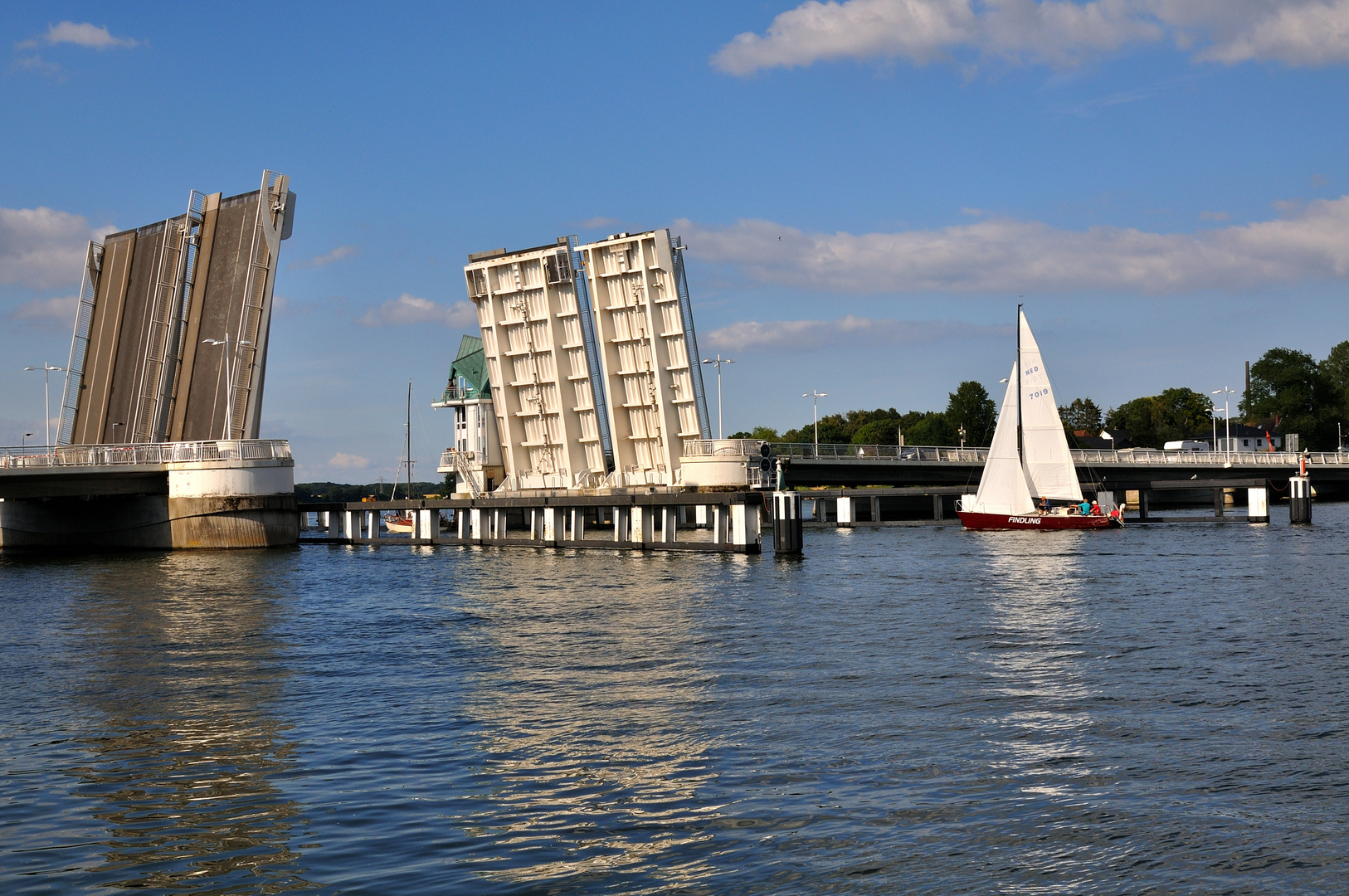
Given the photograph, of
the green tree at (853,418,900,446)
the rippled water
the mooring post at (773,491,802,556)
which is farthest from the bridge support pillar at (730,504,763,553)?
the green tree at (853,418,900,446)

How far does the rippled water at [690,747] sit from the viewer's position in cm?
780

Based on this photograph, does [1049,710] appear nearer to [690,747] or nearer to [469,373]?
[690,747]

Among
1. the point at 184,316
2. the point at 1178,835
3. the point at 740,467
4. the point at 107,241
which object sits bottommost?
the point at 1178,835

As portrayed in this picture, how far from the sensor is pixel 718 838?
8289 millimetres

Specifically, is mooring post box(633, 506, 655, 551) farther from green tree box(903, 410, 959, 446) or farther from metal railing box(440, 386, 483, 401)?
green tree box(903, 410, 959, 446)

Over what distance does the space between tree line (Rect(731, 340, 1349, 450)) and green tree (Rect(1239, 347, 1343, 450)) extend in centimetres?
8

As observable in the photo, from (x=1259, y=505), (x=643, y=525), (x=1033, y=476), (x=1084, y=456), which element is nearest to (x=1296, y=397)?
(x=1084, y=456)

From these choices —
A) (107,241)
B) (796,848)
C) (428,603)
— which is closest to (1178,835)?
(796,848)

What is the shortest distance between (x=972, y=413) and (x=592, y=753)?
9895cm

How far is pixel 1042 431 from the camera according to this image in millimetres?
48250

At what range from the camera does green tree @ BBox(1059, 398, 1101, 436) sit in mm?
127875

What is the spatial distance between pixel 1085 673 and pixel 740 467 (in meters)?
31.3

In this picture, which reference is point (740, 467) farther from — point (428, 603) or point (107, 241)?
point (107, 241)

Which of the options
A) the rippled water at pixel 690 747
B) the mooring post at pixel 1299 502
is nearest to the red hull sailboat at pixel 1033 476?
the mooring post at pixel 1299 502
